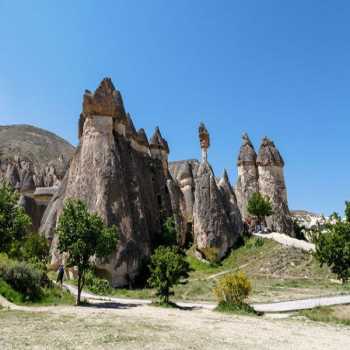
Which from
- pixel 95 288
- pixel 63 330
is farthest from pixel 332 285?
pixel 63 330

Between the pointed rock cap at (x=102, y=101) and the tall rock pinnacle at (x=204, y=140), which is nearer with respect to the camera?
the pointed rock cap at (x=102, y=101)

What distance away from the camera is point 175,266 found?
18.2 metres

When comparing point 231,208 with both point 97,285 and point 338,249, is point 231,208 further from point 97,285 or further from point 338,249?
point 338,249

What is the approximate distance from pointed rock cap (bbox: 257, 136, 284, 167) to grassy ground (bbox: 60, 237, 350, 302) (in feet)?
44.8

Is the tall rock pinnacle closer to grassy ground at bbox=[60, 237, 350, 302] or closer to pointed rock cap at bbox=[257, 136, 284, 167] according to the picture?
pointed rock cap at bbox=[257, 136, 284, 167]

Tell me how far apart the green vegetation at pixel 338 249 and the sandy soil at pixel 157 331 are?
488 centimetres

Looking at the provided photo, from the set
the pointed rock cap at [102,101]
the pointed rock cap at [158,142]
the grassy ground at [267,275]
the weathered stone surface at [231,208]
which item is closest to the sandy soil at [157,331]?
the grassy ground at [267,275]

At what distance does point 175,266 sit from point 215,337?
26.0ft

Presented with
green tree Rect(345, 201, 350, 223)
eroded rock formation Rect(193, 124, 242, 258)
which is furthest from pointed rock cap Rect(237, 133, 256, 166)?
green tree Rect(345, 201, 350, 223)

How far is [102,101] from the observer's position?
32438 millimetres

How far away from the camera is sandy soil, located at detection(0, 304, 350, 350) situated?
8.86m

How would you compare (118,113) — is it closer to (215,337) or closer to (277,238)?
(277,238)

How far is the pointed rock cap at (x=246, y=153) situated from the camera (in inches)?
1921

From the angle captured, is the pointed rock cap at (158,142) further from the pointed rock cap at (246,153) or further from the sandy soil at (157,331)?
the sandy soil at (157,331)
